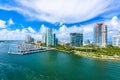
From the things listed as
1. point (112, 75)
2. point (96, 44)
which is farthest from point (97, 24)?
point (112, 75)

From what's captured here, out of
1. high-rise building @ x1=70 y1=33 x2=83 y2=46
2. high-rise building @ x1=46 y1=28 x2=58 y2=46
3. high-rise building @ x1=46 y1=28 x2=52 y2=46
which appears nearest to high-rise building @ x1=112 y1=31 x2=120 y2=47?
high-rise building @ x1=70 y1=33 x2=83 y2=46

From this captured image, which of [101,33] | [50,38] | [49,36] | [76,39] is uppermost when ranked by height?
[101,33]

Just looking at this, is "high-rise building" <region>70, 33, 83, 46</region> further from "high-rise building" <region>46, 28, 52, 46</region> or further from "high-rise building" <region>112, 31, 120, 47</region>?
"high-rise building" <region>112, 31, 120, 47</region>

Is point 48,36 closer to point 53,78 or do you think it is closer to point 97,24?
point 97,24

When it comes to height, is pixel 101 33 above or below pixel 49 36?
above

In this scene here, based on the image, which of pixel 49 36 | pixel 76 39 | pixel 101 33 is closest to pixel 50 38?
pixel 49 36

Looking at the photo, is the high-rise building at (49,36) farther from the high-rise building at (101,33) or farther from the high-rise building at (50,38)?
the high-rise building at (101,33)

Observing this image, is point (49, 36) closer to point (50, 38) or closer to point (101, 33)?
point (50, 38)

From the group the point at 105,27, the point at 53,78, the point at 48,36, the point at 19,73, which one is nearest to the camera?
the point at 53,78

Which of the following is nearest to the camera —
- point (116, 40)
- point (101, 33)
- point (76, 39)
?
point (101, 33)
